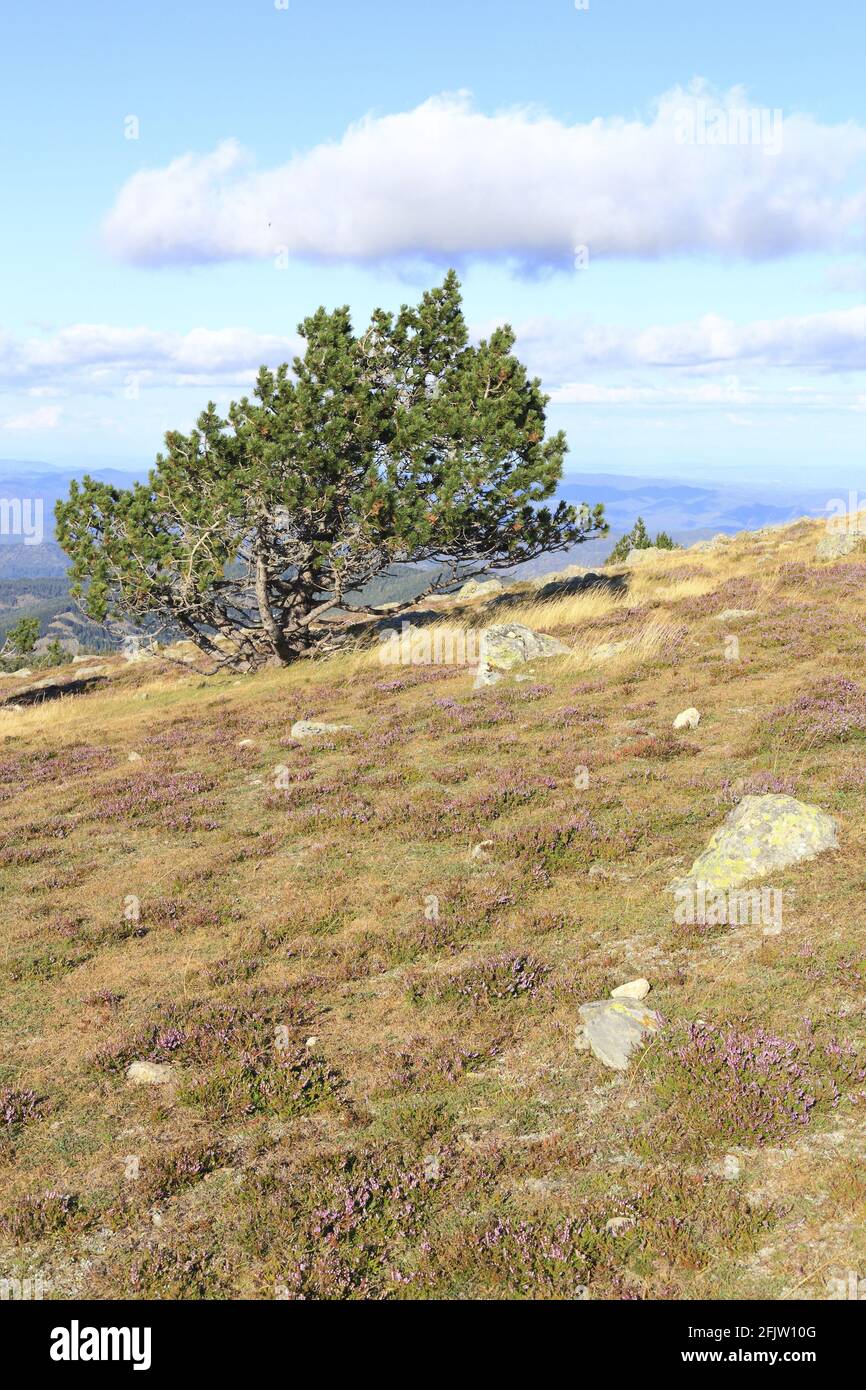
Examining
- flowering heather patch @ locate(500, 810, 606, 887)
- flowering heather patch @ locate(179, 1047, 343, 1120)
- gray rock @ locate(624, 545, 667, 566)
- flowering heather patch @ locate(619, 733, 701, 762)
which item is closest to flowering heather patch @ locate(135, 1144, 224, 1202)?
flowering heather patch @ locate(179, 1047, 343, 1120)

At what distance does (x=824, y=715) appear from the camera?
14469 millimetres

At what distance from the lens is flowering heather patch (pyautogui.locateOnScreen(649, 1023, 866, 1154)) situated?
6020mm

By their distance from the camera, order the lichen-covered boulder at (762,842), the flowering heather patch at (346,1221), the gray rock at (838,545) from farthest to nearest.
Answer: the gray rock at (838,545) → the lichen-covered boulder at (762,842) → the flowering heather patch at (346,1221)

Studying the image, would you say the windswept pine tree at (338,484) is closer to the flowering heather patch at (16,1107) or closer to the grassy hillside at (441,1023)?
the grassy hillside at (441,1023)

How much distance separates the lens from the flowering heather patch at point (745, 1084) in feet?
19.7

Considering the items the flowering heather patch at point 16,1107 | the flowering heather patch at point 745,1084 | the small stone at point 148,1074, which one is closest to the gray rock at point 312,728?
the small stone at point 148,1074

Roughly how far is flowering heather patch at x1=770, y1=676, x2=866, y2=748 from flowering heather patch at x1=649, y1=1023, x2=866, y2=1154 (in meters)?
7.78

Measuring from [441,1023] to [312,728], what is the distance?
478 inches

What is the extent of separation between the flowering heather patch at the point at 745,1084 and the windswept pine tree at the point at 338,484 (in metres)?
22.6

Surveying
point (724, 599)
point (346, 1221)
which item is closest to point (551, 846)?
point (346, 1221)

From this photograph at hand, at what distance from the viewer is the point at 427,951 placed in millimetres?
9469

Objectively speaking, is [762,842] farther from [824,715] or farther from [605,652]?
[605,652]
